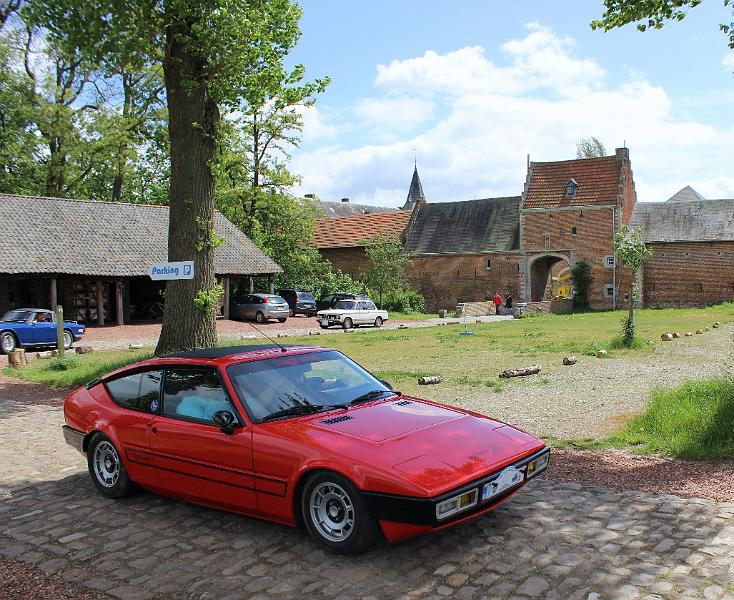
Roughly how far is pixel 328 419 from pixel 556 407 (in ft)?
19.0

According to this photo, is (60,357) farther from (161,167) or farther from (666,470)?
(161,167)

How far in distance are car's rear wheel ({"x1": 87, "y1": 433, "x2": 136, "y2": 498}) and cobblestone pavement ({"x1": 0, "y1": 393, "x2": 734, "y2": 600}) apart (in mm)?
112

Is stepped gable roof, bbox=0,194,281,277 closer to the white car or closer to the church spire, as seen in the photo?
the white car

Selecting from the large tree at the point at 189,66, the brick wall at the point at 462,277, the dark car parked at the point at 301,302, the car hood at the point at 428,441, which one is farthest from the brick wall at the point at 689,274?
the car hood at the point at 428,441

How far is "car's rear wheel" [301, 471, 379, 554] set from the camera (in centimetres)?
449

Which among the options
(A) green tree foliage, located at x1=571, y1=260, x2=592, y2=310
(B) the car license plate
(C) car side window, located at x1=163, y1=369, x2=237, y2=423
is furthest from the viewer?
(A) green tree foliage, located at x1=571, y1=260, x2=592, y2=310

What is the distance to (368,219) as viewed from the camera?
2359 inches

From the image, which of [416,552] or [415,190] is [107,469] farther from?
[415,190]

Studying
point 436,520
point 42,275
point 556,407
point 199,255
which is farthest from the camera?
point 42,275

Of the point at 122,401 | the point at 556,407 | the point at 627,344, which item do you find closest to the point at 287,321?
the point at 627,344

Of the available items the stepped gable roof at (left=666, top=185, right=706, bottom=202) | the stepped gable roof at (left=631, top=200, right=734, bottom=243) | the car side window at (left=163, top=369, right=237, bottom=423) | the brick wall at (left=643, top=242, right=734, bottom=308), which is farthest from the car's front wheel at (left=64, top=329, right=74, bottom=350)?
the stepped gable roof at (left=666, top=185, right=706, bottom=202)

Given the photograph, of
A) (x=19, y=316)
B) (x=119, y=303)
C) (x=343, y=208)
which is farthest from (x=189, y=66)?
(x=343, y=208)

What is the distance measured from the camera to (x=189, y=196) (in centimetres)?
1359

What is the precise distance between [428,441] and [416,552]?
0.77 m
